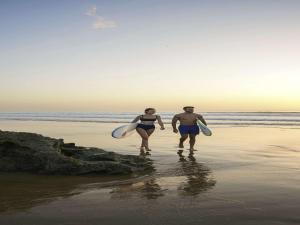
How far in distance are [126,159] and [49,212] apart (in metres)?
4.16

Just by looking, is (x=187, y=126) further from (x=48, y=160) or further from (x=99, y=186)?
(x=99, y=186)

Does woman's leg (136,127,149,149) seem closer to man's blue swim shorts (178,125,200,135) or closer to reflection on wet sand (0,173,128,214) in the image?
man's blue swim shorts (178,125,200,135)

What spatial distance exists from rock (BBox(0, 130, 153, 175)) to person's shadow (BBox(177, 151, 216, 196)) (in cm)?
98

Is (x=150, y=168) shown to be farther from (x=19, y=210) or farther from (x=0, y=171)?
(x=19, y=210)

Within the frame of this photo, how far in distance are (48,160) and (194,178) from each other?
3.01m

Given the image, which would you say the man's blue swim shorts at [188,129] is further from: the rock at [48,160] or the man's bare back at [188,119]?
the rock at [48,160]

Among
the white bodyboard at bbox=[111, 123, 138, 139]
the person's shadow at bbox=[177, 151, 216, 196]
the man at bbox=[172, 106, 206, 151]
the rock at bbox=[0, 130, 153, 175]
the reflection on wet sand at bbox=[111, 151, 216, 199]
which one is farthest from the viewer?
the white bodyboard at bbox=[111, 123, 138, 139]

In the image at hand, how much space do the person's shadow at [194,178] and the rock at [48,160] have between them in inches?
38.6

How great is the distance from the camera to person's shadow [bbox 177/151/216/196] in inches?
265

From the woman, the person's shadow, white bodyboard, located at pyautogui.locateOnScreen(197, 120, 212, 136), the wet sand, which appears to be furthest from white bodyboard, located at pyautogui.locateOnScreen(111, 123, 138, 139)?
the wet sand

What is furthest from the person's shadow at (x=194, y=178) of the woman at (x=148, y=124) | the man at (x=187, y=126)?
the woman at (x=148, y=124)

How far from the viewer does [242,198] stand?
6.08m

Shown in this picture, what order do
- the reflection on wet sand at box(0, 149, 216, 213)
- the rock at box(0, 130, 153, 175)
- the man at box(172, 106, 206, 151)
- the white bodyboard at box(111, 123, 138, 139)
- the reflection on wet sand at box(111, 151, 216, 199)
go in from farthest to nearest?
the white bodyboard at box(111, 123, 138, 139) < the man at box(172, 106, 206, 151) < the rock at box(0, 130, 153, 175) < the reflection on wet sand at box(111, 151, 216, 199) < the reflection on wet sand at box(0, 149, 216, 213)

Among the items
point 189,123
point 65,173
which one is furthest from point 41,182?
point 189,123
